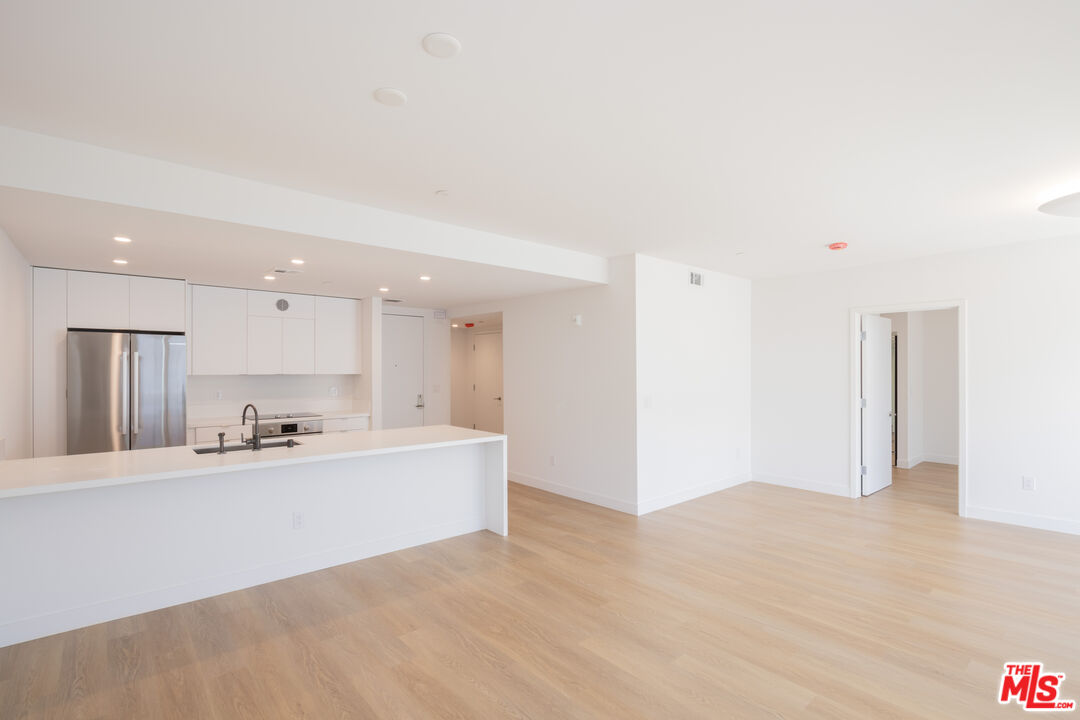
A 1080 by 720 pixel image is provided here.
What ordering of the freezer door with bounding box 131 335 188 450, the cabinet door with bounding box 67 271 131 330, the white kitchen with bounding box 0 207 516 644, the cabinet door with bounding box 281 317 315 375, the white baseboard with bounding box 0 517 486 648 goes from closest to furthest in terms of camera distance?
1. the white baseboard with bounding box 0 517 486 648
2. the white kitchen with bounding box 0 207 516 644
3. the cabinet door with bounding box 67 271 131 330
4. the freezer door with bounding box 131 335 188 450
5. the cabinet door with bounding box 281 317 315 375

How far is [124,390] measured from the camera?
15.7ft

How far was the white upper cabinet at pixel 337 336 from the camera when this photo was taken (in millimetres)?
6371

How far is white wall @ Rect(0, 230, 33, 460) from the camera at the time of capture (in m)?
3.52

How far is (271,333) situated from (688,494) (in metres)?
4.99

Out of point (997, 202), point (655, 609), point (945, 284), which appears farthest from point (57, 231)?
point (945, 284)

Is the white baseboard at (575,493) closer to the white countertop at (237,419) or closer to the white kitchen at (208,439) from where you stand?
the white kitchen at (208,439)

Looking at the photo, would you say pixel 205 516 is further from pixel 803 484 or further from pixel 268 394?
pixel 803 484

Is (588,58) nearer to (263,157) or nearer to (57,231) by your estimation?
(263,157)


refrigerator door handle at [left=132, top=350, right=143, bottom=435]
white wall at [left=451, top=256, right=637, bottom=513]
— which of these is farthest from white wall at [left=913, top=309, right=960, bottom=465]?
refrigerator door handle at [left=132, top=350, right=143, bottom=435]

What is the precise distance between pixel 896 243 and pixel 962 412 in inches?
71.6

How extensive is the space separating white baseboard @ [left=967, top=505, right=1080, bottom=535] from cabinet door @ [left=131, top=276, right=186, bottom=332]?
25.7 feet

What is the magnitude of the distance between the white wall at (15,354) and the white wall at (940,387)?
396 inches
